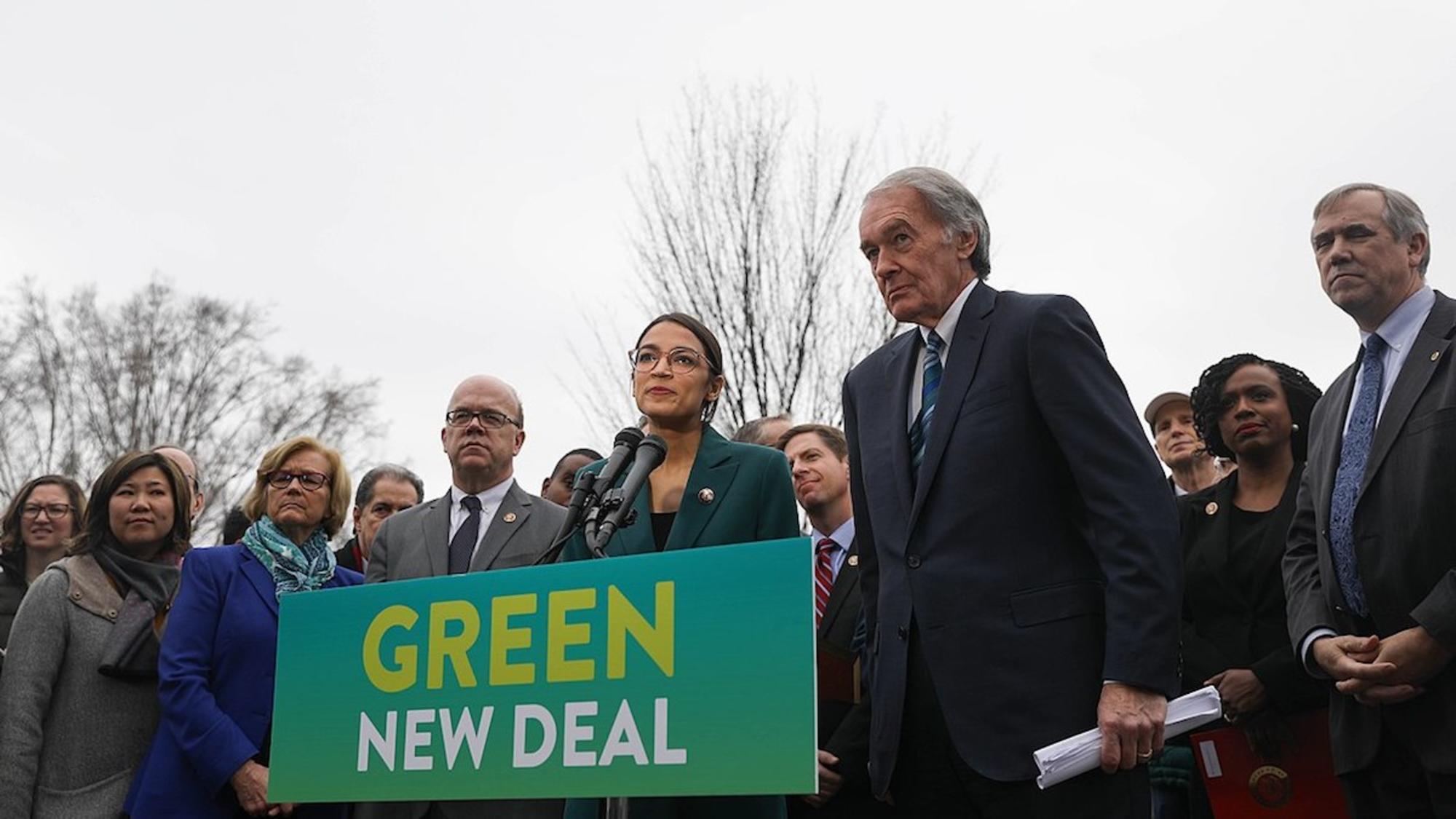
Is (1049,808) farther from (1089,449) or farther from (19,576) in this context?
(19,576)

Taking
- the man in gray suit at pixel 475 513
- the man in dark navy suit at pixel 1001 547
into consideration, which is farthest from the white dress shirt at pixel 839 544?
the man in dark navy suit at pixel 1001 547

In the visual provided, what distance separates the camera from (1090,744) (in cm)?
270

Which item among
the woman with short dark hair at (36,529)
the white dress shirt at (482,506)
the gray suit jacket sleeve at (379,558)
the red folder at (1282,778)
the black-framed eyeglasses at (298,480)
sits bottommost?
the red folder at (1282,778)

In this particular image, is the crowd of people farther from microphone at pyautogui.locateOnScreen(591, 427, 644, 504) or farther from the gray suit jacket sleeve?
microphone at pyautogui.locateOnScreen(591, 427, 644, 504)

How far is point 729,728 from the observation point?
8.07ft

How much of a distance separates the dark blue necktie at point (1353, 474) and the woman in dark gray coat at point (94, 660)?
13.1 ft

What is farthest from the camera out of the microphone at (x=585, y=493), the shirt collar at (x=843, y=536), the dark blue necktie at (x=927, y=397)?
the shirt collar at (x=843, y=536)

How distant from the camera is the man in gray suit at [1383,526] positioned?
3.43 meters

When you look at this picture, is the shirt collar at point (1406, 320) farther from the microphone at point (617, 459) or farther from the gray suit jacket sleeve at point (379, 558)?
the gray suit jacket sleeve at point (379, 558)

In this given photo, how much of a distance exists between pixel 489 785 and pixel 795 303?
38.1ft

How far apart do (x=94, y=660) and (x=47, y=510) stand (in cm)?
154

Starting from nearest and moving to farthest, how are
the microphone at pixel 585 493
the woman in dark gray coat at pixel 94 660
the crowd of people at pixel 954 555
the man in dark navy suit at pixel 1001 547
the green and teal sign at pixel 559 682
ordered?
the green and teal sign at pixel 559 682, the man in dark navy suit at pixel 1001 547, the crowd of people at pixel 954 555, the microphone at pixel 585 493, the woman in dark gray coat at pixel 94 660

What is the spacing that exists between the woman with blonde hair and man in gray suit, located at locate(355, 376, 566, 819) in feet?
0.77

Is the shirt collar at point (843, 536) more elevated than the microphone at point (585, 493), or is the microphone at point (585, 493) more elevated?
the shirt collar at point (843, 536)
